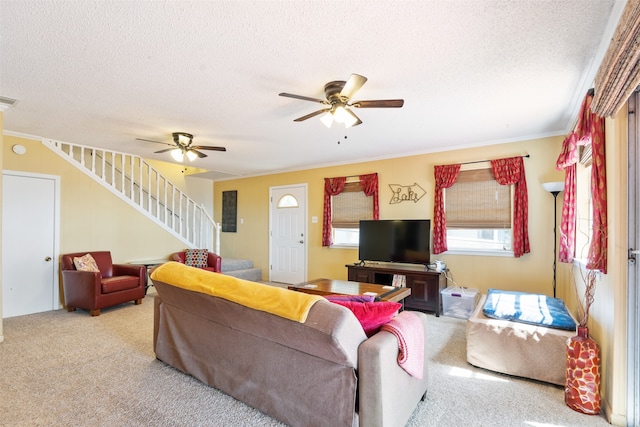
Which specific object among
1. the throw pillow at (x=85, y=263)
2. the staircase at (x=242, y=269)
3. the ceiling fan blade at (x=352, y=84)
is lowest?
the staircase at (x=242, y=269)

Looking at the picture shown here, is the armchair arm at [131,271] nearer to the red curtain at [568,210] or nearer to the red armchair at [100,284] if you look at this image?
the red armchair at [100,284]

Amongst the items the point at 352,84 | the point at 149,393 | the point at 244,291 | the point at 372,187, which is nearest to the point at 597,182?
the point at 352,84

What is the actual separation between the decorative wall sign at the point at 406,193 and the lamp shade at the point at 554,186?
1.61 m

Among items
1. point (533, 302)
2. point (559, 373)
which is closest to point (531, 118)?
point (533, 302)

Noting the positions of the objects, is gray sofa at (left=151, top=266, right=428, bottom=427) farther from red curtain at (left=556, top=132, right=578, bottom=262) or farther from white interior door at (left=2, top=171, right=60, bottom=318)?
white interior door at (left=2, top=171, right=60, bottom=318)

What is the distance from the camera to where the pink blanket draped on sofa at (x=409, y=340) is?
74.2 inches

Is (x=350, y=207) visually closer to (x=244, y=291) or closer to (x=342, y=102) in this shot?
(x=342, y=102)

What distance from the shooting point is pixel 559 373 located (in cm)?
254

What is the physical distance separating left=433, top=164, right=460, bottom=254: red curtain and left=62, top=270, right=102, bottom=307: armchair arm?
4.85m

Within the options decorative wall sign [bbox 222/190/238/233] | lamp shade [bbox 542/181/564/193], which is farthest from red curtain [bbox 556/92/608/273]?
decorative wall sign [bbox 222/190/238/233]

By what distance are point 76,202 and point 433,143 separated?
558 cm

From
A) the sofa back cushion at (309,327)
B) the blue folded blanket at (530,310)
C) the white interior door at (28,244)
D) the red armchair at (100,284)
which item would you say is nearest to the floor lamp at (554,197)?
the blue folded blanket at (530,310)

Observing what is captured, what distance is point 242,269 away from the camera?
22.9 feet

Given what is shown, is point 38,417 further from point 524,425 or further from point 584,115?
point 584,115
